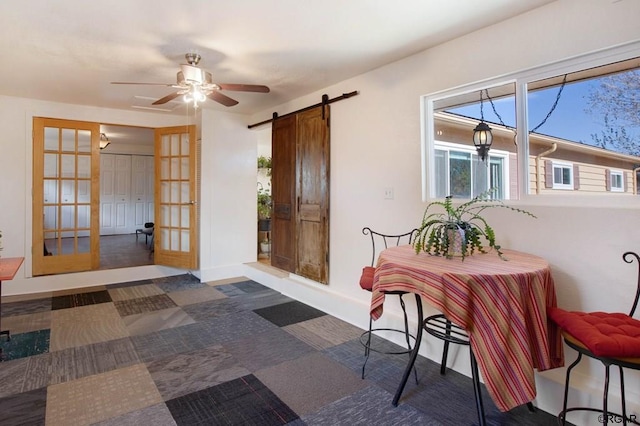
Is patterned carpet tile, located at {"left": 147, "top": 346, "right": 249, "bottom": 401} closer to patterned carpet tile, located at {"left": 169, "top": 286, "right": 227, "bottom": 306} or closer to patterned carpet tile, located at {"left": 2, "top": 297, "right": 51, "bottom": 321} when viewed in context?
patterned carpet tile, located at {"left": 169, "top": 286, "right": 227, "bottom": 306}

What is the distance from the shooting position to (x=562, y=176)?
2.17m

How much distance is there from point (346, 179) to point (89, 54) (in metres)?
2.59

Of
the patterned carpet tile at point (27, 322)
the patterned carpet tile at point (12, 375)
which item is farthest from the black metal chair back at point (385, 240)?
the patterned carpet tile at point (27, 322)

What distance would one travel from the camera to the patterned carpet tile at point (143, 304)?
373 cm

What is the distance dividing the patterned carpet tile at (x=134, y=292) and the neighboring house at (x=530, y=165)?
3740mm

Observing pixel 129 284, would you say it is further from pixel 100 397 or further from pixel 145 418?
pixel 145 418

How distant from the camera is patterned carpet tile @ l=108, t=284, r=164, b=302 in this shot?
4.23 meters

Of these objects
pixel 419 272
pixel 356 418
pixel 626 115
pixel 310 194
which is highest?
pixel 626 115

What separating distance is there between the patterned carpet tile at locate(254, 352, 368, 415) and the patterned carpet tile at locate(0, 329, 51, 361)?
189 centimetres

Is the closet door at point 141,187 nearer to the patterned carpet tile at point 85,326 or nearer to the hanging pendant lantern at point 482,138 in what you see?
the patterned carpet tile at point 85,326

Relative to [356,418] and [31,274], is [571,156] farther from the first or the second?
[31,274]

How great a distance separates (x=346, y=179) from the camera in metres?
3.59


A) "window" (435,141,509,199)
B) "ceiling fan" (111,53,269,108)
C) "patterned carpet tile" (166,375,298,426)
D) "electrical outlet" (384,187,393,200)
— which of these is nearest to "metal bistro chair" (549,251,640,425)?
"window" (435,141,509,199)

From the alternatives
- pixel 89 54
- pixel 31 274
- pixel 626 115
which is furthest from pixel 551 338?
pixel 31 274
